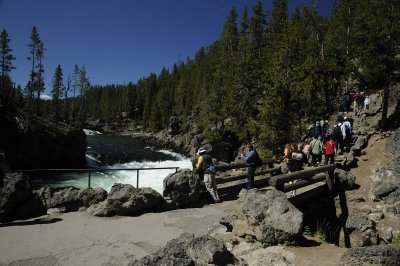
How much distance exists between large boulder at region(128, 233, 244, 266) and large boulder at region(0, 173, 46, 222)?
6380 mm

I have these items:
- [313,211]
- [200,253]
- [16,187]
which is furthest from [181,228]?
[313,211]

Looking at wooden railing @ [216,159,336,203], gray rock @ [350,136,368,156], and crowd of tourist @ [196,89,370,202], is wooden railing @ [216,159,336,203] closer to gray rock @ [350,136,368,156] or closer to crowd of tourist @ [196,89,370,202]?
crowd of tourist @ [196,89,370,202]

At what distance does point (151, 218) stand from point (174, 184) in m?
1.94

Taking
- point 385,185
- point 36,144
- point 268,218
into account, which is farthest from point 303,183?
point 36,144

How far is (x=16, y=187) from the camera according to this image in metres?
10.5

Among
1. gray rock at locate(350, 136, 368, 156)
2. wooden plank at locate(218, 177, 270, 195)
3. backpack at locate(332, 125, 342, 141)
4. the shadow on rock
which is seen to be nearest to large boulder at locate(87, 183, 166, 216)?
the shadow on rock

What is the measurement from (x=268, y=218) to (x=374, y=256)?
10.0 feet

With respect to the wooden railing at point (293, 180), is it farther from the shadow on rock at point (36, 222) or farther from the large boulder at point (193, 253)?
the shadow on rock at point (36, 222)

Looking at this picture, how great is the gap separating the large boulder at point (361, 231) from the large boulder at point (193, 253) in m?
7.51

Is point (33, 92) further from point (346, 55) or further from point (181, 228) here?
point (181, 228)

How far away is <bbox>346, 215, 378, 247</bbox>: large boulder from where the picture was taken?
479 inches

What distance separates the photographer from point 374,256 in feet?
19.0

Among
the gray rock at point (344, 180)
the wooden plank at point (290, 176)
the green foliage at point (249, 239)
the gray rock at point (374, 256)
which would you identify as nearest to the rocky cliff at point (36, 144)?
the wooden plank at point (290, 176)

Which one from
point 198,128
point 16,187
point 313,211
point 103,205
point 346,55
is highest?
point 346,55
